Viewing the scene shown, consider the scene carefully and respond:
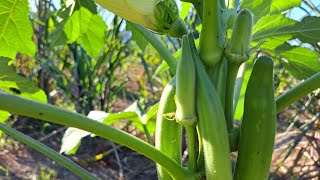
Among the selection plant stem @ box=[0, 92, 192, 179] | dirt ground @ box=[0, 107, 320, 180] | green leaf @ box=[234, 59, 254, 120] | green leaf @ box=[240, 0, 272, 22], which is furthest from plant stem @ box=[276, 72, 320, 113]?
dirt ground @ box=[0, 107, 320, 180]

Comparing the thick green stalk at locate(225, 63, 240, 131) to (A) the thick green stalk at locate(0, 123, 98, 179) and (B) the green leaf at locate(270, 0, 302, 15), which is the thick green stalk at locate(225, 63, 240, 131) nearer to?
(A) the thick green stalk at locate(0, 123, 98, 179)

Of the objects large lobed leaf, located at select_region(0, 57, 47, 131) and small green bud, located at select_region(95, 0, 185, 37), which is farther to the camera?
large lobed leaf, located at select_region(0, 57, 47, 131)

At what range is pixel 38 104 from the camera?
77 centimetres

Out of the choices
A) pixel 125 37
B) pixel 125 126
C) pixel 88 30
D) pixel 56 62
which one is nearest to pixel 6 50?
pixel 88 30

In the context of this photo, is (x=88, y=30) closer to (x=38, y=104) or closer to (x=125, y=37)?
(x=38, y=104)

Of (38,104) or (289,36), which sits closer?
(38,104)

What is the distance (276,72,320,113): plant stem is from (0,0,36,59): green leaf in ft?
2.13

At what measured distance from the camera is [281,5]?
131 cm

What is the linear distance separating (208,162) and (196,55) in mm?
191

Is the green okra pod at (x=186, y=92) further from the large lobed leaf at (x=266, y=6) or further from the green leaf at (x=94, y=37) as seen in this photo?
the green leaf at (x=94, y=37)

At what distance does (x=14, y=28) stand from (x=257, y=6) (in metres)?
0.61

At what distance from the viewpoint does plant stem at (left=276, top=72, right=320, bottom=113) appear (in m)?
0.91

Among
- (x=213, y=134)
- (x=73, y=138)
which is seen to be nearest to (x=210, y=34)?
(x=213, y=134)

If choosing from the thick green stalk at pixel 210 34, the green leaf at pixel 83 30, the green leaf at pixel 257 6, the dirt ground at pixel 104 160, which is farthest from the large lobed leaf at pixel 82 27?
the dirt ground at pixel 104 160
